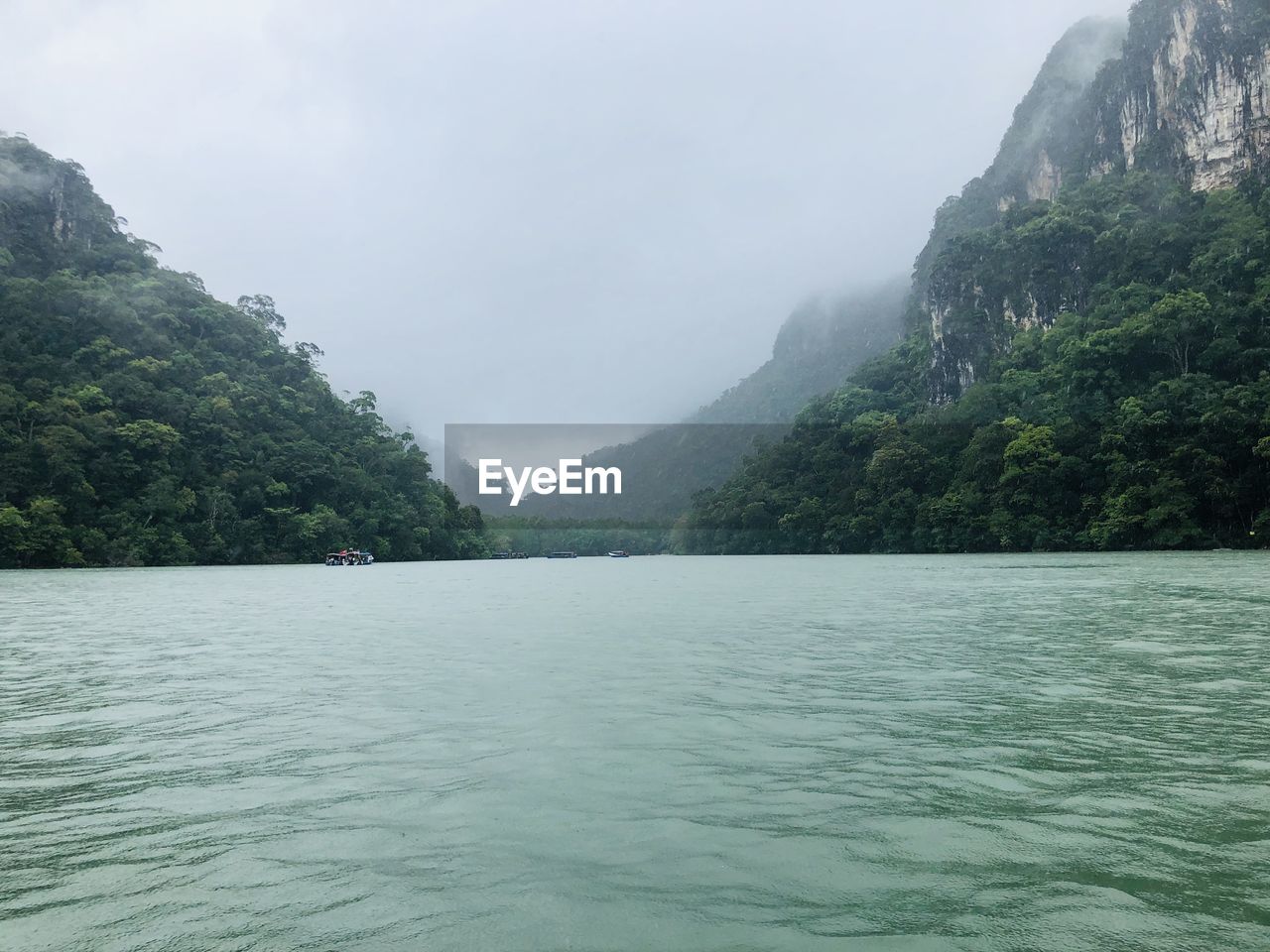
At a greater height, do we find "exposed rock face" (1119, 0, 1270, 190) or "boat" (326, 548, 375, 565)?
"exposed rock face" (1119, 0, 1270, 190)

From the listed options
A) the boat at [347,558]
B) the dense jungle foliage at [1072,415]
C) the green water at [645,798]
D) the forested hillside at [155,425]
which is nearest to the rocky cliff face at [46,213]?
the forested hillside at [155,425]

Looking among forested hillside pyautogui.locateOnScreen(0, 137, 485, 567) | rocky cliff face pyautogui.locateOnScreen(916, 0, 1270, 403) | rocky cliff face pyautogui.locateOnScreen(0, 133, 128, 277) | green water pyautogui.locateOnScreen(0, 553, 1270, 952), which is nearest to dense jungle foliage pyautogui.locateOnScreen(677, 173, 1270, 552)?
rocky cliff face pyautogui.locateOnScreen(916, 0, 1270, 403)

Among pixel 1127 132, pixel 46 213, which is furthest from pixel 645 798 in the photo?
pixel 1127 132

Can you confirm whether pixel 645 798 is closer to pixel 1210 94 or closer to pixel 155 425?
pixel 155 425

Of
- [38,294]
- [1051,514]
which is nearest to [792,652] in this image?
[1051,514]

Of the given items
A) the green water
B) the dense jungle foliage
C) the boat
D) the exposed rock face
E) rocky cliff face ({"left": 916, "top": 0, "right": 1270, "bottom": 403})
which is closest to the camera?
the green water

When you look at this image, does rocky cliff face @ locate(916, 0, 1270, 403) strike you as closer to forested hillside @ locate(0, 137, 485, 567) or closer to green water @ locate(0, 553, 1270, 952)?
forested hillside @ locate(0, 137, 485, 567)

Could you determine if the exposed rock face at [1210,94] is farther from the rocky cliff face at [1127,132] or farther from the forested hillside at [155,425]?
the forested hillside at [155,425]
